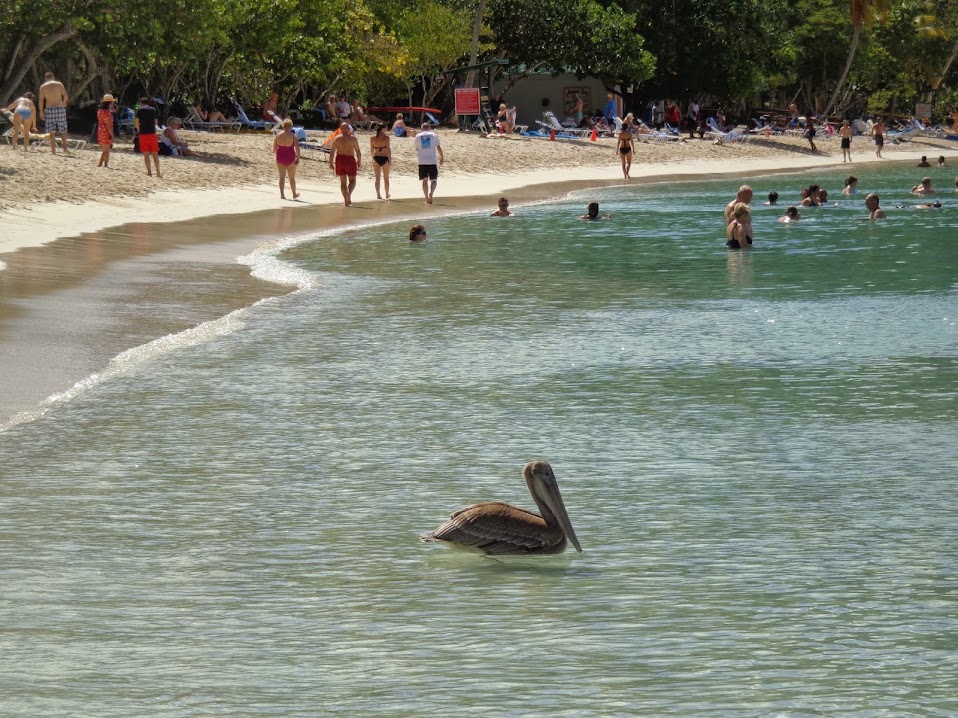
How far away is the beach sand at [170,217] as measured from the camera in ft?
46.8

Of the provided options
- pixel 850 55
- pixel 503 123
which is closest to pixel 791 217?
pixel 503 123

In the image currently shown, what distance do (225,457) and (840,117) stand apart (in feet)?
223

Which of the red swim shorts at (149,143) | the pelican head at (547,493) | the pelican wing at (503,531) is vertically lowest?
the pelican wing at (503,531)

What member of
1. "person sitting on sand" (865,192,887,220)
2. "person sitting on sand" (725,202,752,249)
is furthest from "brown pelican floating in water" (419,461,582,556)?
"person sitting on sand" (865,192,887,220)

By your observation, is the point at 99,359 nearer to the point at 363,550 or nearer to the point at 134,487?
the point at 134,487

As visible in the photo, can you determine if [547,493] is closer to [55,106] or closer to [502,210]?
[502,210]

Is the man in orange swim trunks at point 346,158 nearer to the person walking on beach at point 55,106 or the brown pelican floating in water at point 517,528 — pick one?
the person walking on beach at point 55,106

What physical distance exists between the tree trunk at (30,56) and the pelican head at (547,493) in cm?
3053

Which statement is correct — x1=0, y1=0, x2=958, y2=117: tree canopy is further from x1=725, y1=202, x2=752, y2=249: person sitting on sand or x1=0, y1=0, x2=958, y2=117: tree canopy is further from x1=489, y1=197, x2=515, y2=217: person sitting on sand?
x1=725, y1=202, x2=752, y2=249: person sitting on sand

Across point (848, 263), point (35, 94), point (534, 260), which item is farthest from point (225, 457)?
point (35, 94)

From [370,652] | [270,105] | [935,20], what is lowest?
[370,652]

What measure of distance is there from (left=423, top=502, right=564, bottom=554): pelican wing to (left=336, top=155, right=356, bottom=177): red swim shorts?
22653 millimetres

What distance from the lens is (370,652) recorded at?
20.9ft

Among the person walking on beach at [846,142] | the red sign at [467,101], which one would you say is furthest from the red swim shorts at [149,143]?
the person walking on beach at [846,142]
